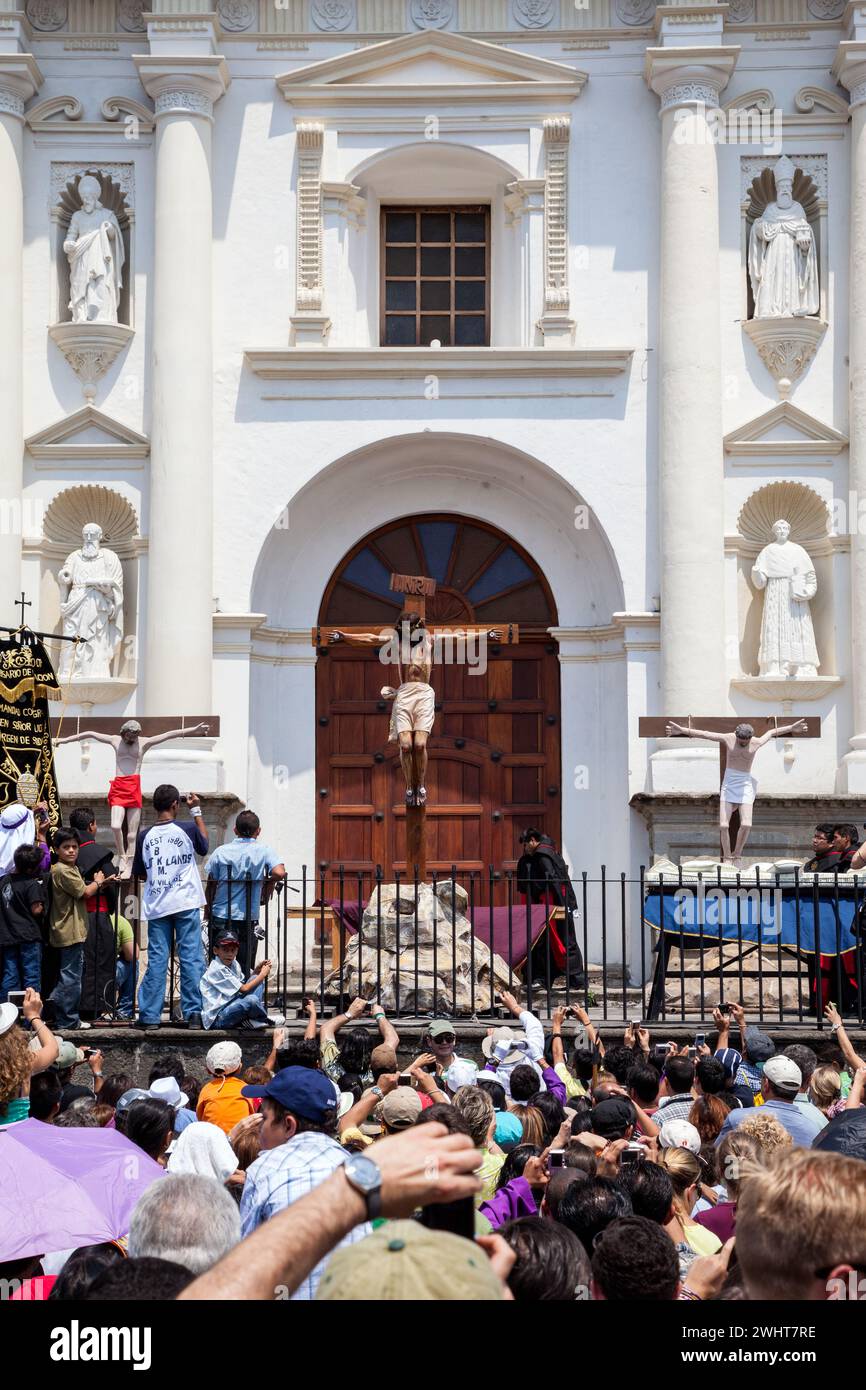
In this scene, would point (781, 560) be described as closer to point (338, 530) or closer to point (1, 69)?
point (338, 530)

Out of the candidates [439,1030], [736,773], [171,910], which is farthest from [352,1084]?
[736,773]

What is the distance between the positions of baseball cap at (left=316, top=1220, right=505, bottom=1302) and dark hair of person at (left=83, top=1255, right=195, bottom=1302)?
75 cm

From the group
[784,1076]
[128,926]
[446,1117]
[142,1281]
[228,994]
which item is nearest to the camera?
[142,1281]

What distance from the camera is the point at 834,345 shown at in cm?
1773

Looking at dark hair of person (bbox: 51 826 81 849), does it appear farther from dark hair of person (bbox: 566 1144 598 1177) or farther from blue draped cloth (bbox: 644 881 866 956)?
dark hair of person (bbox: 566 1144 598 1177)

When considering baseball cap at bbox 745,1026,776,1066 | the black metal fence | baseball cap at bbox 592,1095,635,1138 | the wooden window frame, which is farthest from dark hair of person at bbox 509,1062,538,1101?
the wooden window frame

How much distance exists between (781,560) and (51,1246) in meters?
13.4

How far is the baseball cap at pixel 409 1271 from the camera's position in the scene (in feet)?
9.12

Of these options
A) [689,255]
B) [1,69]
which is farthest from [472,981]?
[1,69]

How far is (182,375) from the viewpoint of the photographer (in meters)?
17.5

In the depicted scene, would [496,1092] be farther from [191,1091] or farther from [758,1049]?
[758,1049]

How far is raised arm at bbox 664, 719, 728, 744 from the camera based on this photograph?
50.3 ft

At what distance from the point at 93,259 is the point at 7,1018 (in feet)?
42.6

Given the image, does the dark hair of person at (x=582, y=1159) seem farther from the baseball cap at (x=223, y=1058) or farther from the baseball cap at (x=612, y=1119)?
the baseball cap at (x=223, y=1058)
